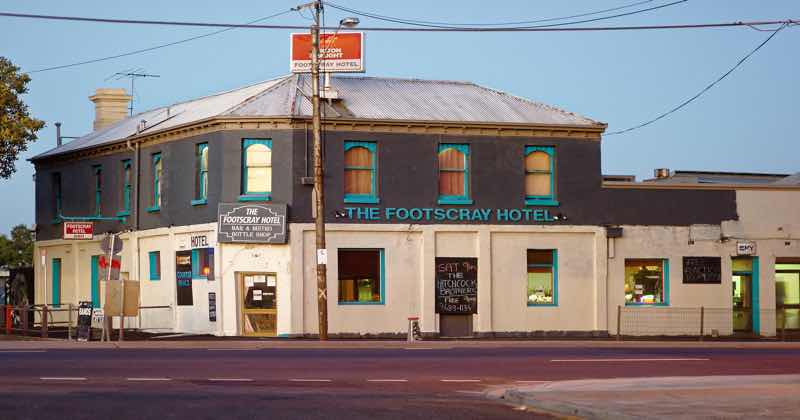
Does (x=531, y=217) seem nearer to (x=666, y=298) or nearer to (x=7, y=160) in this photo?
(x=666, y=298)

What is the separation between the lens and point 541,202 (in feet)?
136

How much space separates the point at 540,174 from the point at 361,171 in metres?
5.99

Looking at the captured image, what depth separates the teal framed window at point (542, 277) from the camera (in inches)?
1624

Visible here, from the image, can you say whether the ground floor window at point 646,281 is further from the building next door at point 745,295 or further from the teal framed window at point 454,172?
the teal framed window at point 454,172

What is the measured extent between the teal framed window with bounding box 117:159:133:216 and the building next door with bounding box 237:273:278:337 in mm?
7210

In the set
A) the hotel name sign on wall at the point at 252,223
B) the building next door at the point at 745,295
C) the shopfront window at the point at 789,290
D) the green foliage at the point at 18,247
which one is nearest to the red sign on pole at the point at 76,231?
the hotel name sign on wall at the point at 252,223

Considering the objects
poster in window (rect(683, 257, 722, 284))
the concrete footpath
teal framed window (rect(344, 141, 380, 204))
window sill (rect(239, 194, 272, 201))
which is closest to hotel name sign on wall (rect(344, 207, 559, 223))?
teal framed window (rect(344, 141, 380, 204))

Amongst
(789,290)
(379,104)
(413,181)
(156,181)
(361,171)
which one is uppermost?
(379,104)

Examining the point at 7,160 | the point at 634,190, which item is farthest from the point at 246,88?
the point at 634,190

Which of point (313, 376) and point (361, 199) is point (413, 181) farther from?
point (313, 376)

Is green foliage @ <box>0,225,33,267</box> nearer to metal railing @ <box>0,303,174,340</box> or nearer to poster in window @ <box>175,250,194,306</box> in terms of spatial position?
metal railing @ <box>0,303,174,340</box>

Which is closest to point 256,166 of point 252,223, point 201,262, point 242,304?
point 252,223

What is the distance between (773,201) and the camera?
43.0 metres

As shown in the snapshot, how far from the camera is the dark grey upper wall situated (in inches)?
1545
